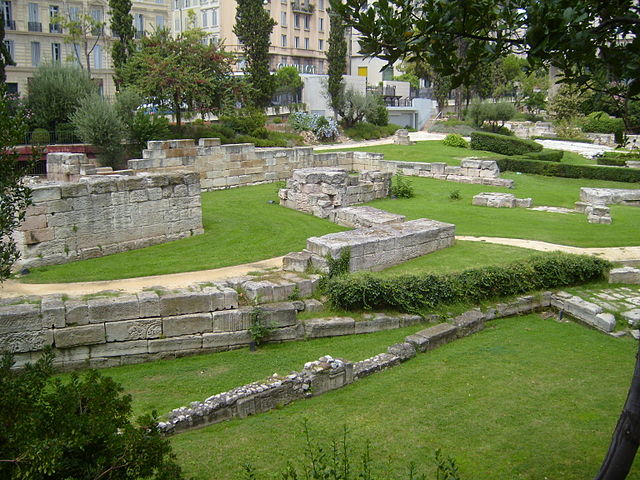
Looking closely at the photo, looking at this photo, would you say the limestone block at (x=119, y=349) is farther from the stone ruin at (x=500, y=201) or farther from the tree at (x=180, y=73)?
the tree at (x=180, y=73)

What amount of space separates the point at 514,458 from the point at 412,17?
16.9ft

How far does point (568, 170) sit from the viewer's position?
31.1 m

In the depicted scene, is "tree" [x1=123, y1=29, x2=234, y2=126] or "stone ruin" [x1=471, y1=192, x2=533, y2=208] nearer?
"stone ruin" [x1=471, y1=192, x2=533, y2=208]

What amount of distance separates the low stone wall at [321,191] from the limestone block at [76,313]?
36.4 feet

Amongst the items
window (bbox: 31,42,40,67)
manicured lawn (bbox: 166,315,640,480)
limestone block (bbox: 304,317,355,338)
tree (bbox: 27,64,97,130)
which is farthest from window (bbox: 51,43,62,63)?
manicured lawn (bbox: 166,315,640,480)

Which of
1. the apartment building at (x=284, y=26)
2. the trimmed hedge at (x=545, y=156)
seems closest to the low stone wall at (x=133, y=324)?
the trimmed hedge at (x=545, y=156)

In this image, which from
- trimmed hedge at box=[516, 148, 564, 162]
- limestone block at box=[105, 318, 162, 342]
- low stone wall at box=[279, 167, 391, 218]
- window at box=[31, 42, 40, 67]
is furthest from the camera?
window at box=[31, 42, 40, 67]

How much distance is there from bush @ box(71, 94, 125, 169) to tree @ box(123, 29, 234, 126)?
3484mm

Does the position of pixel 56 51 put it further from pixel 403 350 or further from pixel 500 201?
pixel 403 350

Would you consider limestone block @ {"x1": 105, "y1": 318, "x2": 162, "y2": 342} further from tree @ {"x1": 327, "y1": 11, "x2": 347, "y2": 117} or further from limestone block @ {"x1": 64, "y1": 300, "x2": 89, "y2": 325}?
tree @ {"x1": 327, "y1": 11, "x2": 347, "y2": 117}

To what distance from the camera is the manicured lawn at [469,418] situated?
289 inches

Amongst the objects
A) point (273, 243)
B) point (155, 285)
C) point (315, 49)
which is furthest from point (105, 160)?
point (315, 49)

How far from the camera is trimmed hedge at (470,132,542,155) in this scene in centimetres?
3594

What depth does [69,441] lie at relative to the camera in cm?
486
